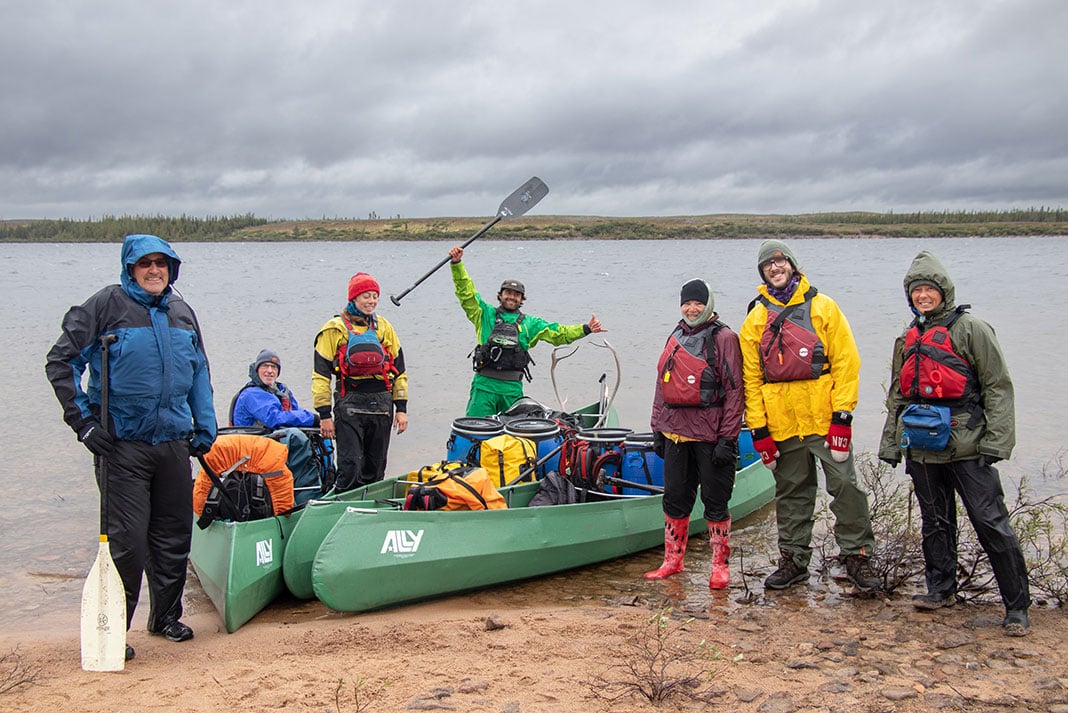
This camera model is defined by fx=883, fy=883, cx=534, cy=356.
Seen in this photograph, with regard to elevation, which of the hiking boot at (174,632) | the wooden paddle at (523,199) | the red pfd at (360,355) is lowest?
the hiking boot at (174,632)

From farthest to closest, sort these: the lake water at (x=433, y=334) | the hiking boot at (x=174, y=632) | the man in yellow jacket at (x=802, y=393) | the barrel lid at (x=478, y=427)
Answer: the lake water at (x=433, y=334), the barrel lid at (x=478, y=427), the man in yellow jacket at (x=802, y=393), the hiking boot at (x=174, y=632)

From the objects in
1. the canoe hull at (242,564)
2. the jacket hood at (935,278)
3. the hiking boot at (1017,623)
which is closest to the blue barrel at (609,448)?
the canoe hull at (242,564)

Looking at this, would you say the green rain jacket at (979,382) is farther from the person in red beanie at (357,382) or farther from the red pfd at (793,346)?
the person in red beanie at (357,382)

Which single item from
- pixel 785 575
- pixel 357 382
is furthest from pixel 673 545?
pixel 357 382

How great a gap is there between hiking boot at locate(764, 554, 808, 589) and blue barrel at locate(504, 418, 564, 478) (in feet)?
6.06

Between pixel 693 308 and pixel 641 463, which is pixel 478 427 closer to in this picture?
pixel 641 463

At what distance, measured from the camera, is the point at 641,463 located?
21.5 feet

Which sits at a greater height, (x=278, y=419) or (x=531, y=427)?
(x=278, y=419)

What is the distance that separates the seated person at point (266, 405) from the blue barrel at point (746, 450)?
11.7 ft

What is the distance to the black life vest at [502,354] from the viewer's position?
745 cm

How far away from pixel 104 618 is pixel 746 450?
5.25 meters

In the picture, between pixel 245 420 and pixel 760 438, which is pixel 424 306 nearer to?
pixel 245 420

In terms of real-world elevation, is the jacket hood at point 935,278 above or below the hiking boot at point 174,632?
above

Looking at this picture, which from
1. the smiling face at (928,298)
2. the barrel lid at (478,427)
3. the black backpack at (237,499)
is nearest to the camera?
the smiling face at (928,298)
